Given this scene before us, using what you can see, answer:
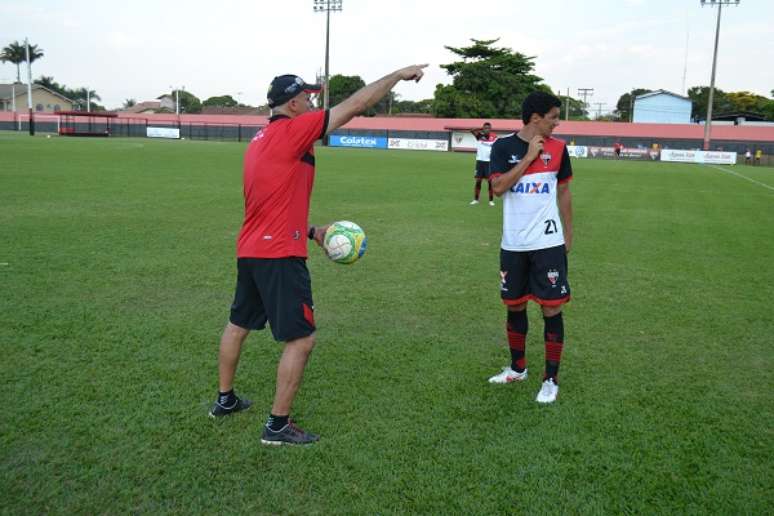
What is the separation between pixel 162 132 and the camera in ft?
206

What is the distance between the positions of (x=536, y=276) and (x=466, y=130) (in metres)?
52.5

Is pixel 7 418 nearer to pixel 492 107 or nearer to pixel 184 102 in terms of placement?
pixel 492 107

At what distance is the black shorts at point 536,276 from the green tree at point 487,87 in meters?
63.4

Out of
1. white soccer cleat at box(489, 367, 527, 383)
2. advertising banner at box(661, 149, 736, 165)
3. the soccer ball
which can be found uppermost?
advertising banner at box(661, 149, 736, 165)

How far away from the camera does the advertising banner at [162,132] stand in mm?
62625

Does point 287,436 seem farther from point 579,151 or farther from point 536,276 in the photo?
point 579,151

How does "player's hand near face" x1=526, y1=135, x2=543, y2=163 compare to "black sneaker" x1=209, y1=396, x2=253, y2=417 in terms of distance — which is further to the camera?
"player's hand near face" x1=526, y1=135, x2=543, y2=163

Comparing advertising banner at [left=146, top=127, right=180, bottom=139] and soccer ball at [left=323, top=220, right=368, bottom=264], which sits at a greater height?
advertising banner at [left=146, top=127, right=180, bottom=139]

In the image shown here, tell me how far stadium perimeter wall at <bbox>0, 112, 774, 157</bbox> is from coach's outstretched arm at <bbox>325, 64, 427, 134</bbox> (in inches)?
Result: 1826

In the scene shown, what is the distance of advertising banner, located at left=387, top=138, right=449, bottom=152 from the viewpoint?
55.2 meters

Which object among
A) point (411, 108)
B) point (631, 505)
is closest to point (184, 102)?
point (411, 108)

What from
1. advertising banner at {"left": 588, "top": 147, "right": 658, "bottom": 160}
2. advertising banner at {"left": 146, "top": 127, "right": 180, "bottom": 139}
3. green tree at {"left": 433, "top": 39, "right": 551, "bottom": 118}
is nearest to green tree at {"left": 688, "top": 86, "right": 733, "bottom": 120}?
green tree at {"left": 433, "top": 39, "right": 551, "bottom": 118}

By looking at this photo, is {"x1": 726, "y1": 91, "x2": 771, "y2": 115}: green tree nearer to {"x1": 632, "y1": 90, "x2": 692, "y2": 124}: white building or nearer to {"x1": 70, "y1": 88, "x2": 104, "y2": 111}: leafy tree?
{"x1": 632, "y1": 90, "x2": 692, "y2": 124}: white building

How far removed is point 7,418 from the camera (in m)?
3.95
